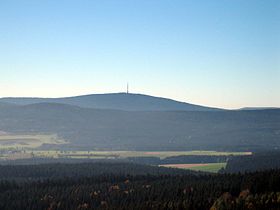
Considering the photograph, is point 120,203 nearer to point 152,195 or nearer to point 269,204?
point 152,195

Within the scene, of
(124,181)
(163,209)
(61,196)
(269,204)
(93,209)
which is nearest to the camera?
(269,204)

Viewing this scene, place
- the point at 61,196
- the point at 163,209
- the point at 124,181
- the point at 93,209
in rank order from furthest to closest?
the point at 124,181
the point at 61,196
the point at 93,209
the point at 163,209

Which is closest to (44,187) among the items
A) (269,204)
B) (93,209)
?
(93,209)

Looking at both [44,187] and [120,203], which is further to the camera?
[44,187]

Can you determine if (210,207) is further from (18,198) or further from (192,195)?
(18,198)

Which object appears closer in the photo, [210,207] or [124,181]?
[210,207]

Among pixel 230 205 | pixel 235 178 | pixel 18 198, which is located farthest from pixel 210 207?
pixel 18 198
